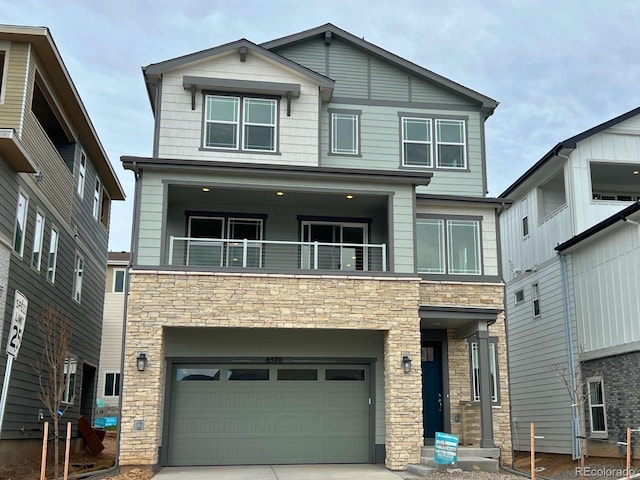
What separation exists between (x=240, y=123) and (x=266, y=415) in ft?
23.6

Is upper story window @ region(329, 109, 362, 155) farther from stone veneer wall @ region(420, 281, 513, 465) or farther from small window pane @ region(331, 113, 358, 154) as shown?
stone veneer wall @ region(420, 281, 513, 465)

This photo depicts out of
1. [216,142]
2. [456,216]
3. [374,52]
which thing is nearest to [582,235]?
[456,216]

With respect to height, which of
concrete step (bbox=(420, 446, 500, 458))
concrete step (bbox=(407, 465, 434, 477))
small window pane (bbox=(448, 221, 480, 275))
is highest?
small window pane (bbox=(448, 221, 480, 275))

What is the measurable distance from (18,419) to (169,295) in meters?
4.37

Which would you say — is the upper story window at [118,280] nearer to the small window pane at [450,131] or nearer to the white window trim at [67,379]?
the white window trim at [67,379]

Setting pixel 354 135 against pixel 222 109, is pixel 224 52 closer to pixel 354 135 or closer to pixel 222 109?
pixel 222 109

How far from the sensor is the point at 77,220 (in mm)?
20531

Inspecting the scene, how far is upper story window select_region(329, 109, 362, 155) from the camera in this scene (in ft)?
61.5

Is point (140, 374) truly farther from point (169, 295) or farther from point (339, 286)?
point (339, 286)

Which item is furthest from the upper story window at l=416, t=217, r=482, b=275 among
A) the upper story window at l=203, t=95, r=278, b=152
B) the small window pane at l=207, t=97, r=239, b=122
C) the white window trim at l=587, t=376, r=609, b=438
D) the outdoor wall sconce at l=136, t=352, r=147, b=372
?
the outdoor wall sconce at l=136, t=352, r=147, b=372

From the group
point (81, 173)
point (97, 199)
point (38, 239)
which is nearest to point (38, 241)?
point (38, 239)

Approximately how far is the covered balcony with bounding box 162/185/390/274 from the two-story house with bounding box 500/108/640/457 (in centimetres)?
556

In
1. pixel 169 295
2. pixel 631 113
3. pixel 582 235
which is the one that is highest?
pixel 631 113

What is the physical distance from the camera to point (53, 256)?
A: 17953 mm
